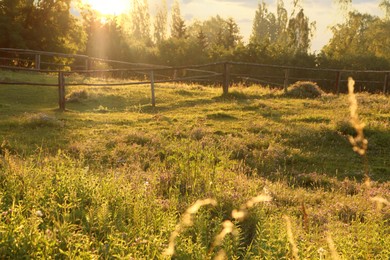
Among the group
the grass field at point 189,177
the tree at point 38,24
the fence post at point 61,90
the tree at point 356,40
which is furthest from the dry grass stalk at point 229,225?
the tree at point 356,40

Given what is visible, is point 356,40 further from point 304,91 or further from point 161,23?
point 161,23

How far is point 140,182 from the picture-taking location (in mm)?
→ 6332

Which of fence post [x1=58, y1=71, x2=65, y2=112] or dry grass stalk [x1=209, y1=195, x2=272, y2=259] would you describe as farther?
fence post [x1=58, y1=71, x2=65, y2=112]

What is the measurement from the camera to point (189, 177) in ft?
21.6

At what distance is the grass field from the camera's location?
4.04 m

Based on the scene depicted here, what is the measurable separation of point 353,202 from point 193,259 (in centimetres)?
337

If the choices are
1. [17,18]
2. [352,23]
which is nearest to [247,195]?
[17,18]

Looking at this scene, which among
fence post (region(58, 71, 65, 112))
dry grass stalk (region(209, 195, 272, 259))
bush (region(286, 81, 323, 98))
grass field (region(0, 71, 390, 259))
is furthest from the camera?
bush (region(286, 81, 323, 98))

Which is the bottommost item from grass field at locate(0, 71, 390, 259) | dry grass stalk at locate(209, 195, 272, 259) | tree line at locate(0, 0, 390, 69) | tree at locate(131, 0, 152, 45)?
grass field at locate(0, 71, 390, 259)

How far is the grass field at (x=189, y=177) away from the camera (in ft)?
13.3

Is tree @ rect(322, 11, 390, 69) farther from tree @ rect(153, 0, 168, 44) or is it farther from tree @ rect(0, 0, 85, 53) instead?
tree @ rect(153, 0, 168, 44)

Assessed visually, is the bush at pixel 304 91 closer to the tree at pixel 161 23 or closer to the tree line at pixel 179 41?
the tree line at pixel 179 41

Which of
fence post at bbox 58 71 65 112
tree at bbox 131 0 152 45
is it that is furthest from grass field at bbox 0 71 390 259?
tree at bbox 131 0 152 45

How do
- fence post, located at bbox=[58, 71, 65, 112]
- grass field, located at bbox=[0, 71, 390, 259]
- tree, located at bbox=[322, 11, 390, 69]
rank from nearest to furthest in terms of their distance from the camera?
grass field, located at bbox=[0, 71, 390, 259], fence post, located at bbox=[58, 71, 65, 112], tree, located at bbox=[322, 11, 390, 69]
